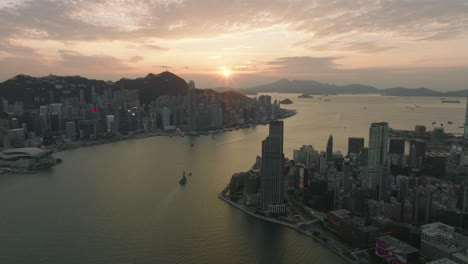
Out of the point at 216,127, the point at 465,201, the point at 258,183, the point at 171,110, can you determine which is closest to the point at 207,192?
the point at 258,183

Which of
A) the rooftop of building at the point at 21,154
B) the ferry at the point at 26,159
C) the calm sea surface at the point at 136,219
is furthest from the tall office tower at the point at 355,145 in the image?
the rooftop of building at the point at 21,154

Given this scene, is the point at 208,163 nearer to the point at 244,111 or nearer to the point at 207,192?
the point at 207,192

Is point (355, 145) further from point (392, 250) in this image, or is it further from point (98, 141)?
Answer: point (98, 141)

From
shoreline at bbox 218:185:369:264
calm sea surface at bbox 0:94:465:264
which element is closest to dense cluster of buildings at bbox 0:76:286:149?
calm sea surface at bbox 0:94:465:264

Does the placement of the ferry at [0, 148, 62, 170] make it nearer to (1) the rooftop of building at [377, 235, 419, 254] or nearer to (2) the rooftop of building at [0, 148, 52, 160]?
(2) the rooftop of building at [0, 148, 52, 160]

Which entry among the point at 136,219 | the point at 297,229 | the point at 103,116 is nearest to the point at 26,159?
the point at 136,219
